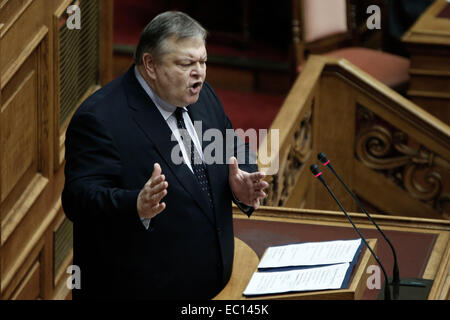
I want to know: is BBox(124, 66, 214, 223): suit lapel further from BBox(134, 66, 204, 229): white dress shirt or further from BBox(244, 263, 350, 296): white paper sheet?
BBox(244, 263, 350, 296): white paper sheet

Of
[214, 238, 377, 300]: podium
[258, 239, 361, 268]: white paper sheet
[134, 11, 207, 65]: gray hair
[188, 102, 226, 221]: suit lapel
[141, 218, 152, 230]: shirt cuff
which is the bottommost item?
[214, 238, 377, 300]: podium

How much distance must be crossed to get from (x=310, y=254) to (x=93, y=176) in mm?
782

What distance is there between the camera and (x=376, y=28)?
7418 mm

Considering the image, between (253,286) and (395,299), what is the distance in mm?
477

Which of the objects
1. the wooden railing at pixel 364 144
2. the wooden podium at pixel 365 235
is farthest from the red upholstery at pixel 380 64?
the wooden podium at pixel 365 235

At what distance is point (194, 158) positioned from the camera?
267 cm

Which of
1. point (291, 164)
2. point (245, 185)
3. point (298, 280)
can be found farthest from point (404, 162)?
point (245, 185)

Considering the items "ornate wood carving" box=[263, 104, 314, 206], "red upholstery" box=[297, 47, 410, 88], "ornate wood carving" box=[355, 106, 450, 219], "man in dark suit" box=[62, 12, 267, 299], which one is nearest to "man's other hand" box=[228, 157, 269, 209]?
"man in dark suit" box=[62, 12, 267, 299]

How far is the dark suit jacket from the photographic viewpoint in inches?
98.4

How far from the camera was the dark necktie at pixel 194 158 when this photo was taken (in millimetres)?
2660

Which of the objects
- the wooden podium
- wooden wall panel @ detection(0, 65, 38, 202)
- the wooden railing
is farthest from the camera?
the wooden railing

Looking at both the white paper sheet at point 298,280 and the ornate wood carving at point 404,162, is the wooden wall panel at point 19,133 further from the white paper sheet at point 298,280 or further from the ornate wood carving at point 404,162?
the ornate wood carving at point 404,162

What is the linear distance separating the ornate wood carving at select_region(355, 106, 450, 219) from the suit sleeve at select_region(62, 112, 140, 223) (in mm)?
2931
